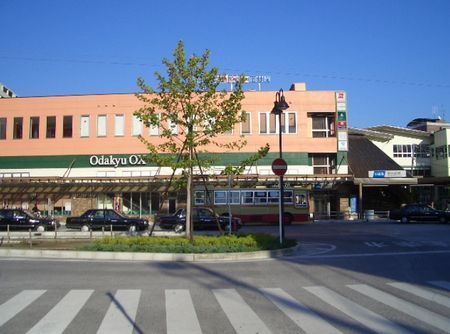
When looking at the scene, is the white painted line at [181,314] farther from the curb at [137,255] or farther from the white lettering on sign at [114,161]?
the white lettering on sign at [114,161]

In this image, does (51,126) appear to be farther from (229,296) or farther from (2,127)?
(229,296)

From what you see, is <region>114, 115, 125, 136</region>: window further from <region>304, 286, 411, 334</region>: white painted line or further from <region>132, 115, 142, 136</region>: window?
<region>304, 286, 411, 334</region>: white painted line

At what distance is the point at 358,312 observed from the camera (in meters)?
8.09

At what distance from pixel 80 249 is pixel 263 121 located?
29381 mm

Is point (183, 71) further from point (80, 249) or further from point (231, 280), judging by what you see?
point (231, 280)

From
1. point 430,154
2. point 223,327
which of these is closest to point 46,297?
point 223,327

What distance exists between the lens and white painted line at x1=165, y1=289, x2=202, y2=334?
710cm

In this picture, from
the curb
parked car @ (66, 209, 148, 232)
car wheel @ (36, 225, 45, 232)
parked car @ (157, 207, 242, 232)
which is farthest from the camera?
parked car @ (157, 207, 242, 232)

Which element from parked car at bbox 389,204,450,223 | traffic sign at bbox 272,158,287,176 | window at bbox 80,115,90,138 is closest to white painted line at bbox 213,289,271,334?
traffic sign at bbox 272,158,287,176

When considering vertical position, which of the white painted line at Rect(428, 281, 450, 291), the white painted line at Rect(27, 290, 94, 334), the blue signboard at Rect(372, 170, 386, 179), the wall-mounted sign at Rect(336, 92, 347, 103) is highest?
the wall-mounted sign at Rect(336, 92, 347, 103)

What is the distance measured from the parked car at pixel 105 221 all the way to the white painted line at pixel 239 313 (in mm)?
20892

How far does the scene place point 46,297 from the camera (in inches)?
371

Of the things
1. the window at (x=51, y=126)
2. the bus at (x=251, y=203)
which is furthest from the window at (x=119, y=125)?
the bus at (x=251, y=203)

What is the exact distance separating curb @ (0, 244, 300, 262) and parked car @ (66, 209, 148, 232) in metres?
12.9
